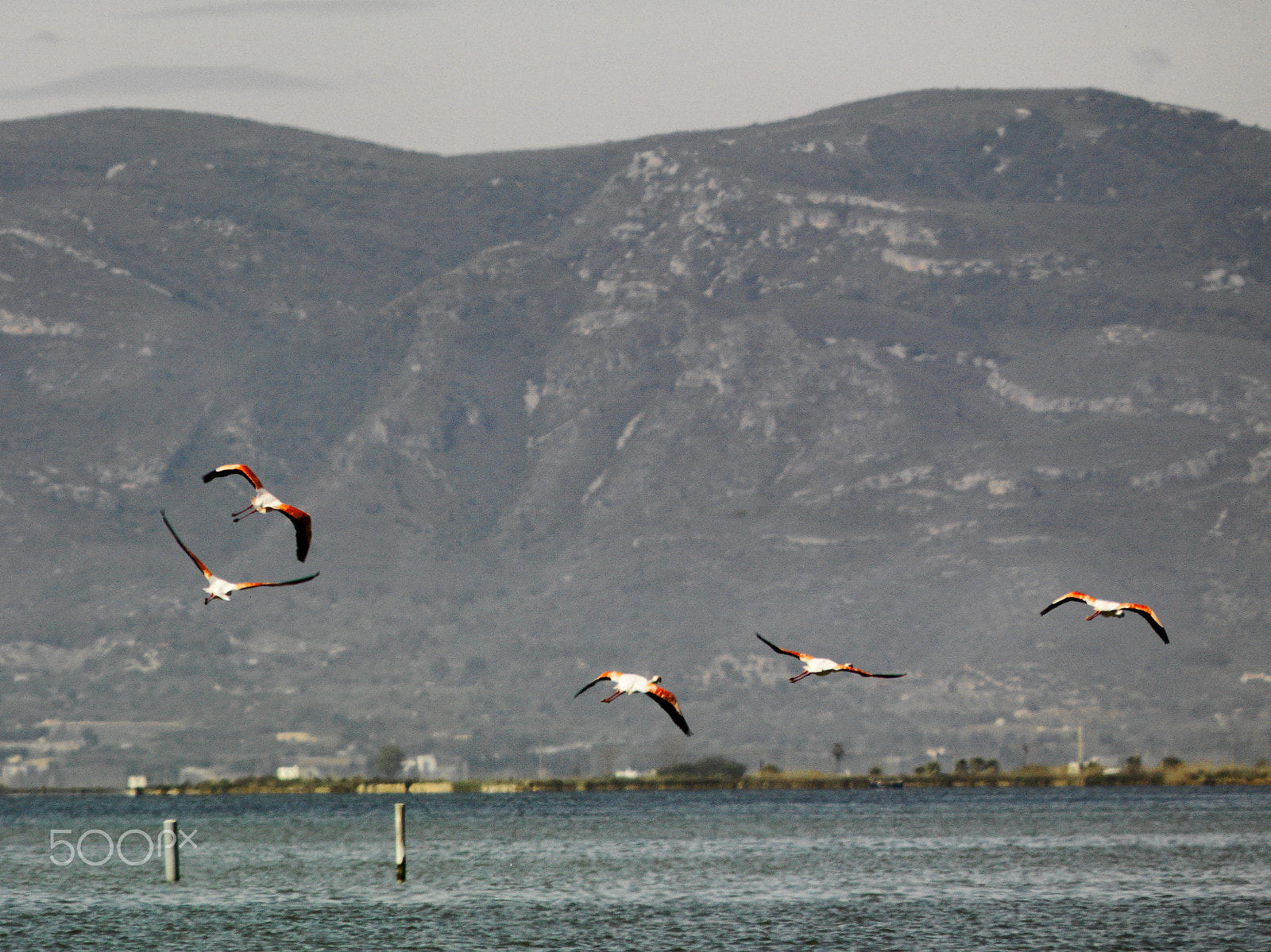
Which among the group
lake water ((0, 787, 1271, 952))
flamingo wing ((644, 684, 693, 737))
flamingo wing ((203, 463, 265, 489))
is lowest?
lake water ((0, 787, 1271, 952))

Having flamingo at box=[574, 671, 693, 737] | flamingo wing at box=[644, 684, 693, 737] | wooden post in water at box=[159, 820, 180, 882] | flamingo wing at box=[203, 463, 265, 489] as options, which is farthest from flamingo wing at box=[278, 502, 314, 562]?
wooden post in water at box=[159, 820, 180, 882]

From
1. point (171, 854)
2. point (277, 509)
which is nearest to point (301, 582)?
point (277, 509)

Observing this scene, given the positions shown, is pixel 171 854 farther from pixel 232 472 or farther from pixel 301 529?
pixel 301 529

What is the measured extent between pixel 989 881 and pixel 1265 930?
28.2 meters

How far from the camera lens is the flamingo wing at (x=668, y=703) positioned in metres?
48.5

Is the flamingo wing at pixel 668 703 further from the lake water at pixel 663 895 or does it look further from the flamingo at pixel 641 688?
the lake water at pixel 663 895

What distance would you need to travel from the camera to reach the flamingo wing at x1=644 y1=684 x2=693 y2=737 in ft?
159

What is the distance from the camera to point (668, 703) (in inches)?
2030

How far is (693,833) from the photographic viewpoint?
18038 centimetres

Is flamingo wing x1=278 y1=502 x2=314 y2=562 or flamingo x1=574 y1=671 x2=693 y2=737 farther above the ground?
flamingo wing x1=278 y1=502 x2=314 y2=562

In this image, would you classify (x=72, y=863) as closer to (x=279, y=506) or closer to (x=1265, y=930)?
(x=1265, y=930)

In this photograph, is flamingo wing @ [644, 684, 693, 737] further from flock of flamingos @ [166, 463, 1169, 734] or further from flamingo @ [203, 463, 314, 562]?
flamingo @ [203, 463, 314, 562]

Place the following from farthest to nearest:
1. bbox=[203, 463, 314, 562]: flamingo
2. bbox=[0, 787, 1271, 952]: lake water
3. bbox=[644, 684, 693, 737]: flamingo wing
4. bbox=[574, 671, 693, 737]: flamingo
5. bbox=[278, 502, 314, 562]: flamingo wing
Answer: bbox=[0, 787, 1271, 952]: lake water, bbox=[574, 671, 693, 737]: flamingo, bbox=[644, 684, 693, 737]: flamingo wing, bbox=[203, 463, 314, 562]: flamingo, bbox=[278, 502, 314, 562]: flamingo wing

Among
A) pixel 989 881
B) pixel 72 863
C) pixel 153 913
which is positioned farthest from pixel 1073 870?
pixel 72 863
